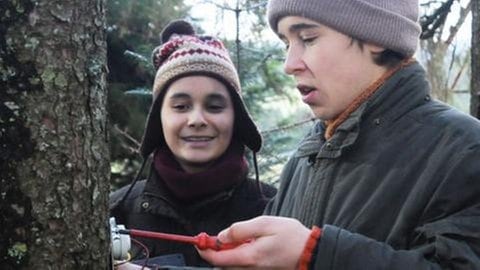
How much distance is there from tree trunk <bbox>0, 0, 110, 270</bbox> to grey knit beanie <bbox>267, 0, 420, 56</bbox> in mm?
549

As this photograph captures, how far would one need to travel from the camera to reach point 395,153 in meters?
1.62

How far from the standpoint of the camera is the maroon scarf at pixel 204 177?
2621 millimetres

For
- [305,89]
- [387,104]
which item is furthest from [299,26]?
[387,104]

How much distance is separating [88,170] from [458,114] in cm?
86

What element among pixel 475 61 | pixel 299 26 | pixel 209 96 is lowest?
pixel 209 96

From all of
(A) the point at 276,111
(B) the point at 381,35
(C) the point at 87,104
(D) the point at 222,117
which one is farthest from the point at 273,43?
(C) the point at 87,104

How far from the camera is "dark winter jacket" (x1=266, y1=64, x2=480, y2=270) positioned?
1450mm

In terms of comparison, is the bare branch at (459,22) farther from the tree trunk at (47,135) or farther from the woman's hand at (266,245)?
the tree trunk at (47,135)

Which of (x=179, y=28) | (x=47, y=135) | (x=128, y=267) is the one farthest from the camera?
(x=179, y=28)

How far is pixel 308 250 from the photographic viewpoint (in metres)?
1.47

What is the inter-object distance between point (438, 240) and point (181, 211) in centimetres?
136

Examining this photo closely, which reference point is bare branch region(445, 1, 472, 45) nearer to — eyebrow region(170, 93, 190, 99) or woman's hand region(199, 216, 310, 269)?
eyebrow region(170, 93, 190, 99)

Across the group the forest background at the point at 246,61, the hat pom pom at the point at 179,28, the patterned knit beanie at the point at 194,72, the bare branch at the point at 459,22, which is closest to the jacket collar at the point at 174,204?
the patterned knit beanie at the point at 194,72

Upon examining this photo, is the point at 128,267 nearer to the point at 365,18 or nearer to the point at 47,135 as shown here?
the point at 47,135
